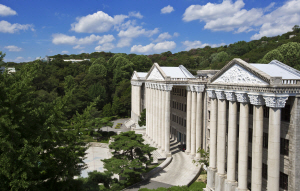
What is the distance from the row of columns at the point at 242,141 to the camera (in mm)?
19359

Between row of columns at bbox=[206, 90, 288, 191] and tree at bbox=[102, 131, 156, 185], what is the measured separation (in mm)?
9160

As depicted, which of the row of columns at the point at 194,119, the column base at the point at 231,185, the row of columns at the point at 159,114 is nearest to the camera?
the column base at the point at 231,185

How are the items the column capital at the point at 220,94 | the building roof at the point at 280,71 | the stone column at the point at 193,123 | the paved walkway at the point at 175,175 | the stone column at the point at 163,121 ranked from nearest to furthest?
the building roof at the point at 280,71 < the column capital at the point at 220,94 < the paved walkway at the point at 175,175 < the stone column at the point at 193,123 < the stone column at the point at 163,121

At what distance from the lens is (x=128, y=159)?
3241cm

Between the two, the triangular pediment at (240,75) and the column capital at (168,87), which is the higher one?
the triangular pediment at (240,75)

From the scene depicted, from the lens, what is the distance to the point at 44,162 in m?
16.2

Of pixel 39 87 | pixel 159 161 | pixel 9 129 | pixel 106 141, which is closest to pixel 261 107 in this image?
pixel 9 129

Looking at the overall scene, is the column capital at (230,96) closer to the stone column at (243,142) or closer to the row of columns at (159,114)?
the stone column at (243,142)

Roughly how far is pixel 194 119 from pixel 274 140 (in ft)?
68.5

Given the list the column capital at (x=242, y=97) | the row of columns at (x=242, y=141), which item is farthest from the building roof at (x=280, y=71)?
the row of columns at (x=242, y=141)

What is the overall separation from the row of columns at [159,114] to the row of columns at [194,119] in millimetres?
3738

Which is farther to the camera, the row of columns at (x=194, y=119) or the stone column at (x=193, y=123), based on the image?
the stone column at (x=193, y=123)

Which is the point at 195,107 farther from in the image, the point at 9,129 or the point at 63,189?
the point at 9,129

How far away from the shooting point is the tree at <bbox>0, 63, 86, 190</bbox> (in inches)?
548
